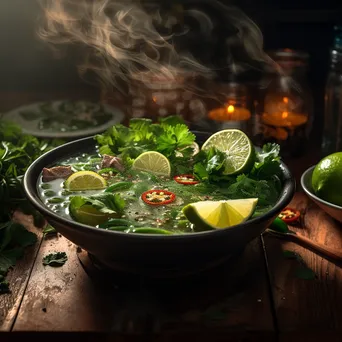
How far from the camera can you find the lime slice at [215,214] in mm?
1283

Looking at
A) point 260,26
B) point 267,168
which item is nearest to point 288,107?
point 260,26

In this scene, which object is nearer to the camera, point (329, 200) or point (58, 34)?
point (329, 200)

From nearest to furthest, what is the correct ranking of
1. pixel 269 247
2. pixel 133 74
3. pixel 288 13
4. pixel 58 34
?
pixel 269 247, pixel 133 74, pixel 288 13, pixel 58 34

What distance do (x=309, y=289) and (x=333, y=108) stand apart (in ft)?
3.60

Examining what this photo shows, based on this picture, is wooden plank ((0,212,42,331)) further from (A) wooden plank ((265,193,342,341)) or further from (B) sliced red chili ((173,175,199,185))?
(A) wooden plank ((265,193,342,341))

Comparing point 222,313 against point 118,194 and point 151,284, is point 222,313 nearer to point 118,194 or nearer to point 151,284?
point 151,284

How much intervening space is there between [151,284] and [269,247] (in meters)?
0.38

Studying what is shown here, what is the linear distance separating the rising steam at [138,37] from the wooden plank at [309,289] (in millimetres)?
934

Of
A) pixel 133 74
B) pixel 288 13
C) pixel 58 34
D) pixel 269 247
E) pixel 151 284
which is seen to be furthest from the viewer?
pixel 58 34

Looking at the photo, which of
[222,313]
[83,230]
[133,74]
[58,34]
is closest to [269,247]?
[222,313]

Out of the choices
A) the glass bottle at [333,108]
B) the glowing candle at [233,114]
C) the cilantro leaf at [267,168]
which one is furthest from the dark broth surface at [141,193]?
the glass bottle at [333,108]

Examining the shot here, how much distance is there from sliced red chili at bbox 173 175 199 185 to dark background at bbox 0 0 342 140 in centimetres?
109

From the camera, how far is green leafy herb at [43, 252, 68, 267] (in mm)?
1496

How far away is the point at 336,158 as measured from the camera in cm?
165
